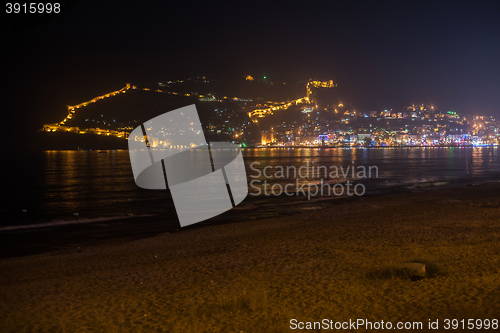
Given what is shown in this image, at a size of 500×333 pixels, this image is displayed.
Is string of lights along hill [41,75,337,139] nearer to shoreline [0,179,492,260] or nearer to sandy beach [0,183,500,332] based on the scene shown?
shoreline [0,179,492,260]

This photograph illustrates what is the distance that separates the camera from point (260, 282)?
5.41 meters

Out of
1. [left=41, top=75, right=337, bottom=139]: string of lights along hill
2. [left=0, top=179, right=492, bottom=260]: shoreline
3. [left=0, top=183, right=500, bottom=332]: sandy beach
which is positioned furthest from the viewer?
[left=41, top=75, right=337, bottom=139]: string of lights along hill

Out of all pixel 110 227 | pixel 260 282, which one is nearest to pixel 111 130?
pixel 110 227

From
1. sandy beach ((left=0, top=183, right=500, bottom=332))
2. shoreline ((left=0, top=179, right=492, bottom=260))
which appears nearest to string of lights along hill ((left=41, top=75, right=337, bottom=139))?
shoreline ((left=0, top=179, right=492, bottom=260))

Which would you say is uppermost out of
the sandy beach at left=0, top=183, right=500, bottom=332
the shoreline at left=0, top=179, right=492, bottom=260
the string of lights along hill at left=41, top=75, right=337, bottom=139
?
the string of lights along hill at left=41, top=75, right=337, bottom=139

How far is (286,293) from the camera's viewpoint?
482 cm

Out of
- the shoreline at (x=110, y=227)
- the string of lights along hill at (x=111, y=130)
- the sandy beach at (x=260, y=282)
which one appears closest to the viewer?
the sandy beach at (x=260, y=282)

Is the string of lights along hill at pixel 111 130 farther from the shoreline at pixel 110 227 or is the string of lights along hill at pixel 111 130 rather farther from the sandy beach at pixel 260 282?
the sandy beach at pixel 260 282

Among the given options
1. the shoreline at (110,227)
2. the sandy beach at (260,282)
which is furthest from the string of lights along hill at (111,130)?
the sandy beach at (260,282)

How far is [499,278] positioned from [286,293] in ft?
9.35

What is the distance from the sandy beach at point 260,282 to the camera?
4.08m

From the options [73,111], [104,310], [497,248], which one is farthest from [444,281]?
[73,111]

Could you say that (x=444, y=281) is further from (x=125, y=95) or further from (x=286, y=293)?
(x=125, y=95)

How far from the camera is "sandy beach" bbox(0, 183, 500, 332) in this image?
4.08 m
